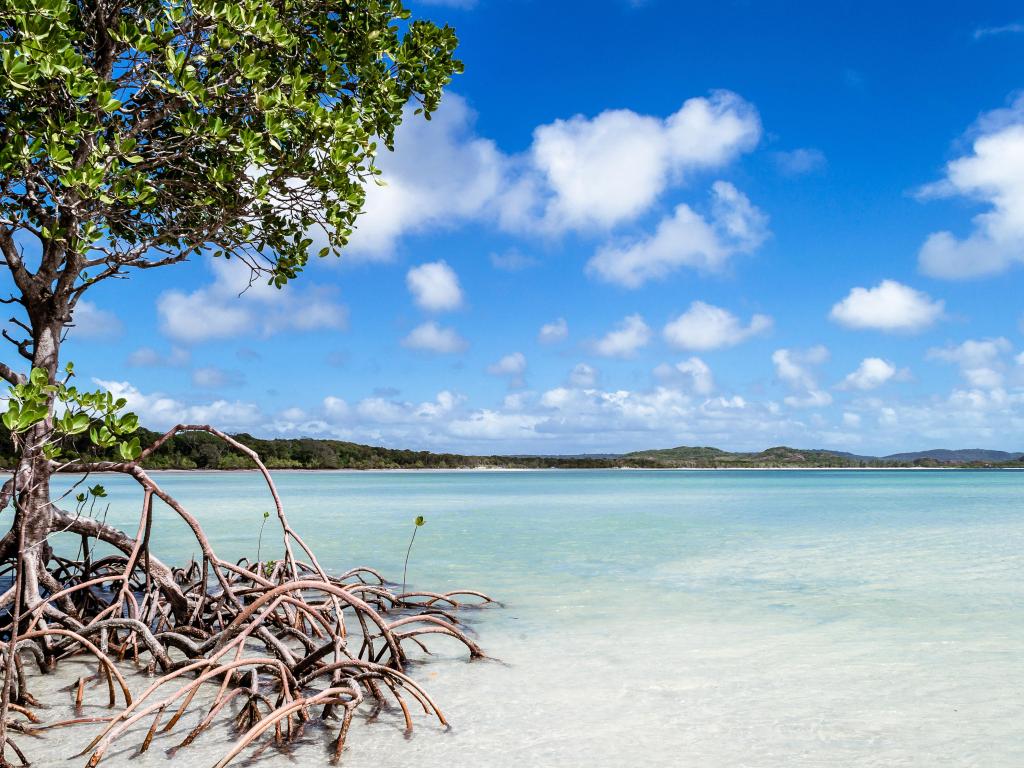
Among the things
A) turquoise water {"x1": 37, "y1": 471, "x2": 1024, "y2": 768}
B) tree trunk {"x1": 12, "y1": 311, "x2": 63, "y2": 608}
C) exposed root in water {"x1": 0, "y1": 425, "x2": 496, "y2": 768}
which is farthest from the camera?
tree trunk {"x1": 12, "y1": 311, "x2": 63, "y2": 608}

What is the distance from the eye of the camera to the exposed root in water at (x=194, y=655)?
11.4 ft

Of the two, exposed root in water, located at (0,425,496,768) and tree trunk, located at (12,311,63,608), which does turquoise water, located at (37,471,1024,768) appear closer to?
exposed root in water, located at (0,425,496,768)

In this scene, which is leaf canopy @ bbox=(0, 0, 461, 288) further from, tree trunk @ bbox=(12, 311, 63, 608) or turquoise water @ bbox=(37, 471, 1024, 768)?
turquoise water @ bbox=(37, 471, 1024, 768)

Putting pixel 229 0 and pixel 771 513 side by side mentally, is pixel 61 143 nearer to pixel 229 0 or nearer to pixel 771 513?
pixel 229 0

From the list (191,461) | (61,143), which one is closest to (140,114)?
(61,143)

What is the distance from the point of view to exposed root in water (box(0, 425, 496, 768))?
11.4ft

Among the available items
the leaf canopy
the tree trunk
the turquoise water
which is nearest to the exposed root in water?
the tree trunk

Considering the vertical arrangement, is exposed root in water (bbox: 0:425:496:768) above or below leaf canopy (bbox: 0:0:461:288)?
below

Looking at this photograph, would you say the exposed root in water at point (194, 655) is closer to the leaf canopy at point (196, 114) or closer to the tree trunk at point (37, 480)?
the tree trunk at point (37, 480)

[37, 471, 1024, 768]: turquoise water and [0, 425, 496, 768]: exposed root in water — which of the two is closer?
[0, 425, 496, 768]: exposed root in water

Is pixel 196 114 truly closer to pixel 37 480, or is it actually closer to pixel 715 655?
pixel 37 480

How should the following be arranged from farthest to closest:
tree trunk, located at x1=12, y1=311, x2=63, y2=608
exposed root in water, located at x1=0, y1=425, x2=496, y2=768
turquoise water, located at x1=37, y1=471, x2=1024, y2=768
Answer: tree trunk, located at x1=12, y1=311, x2=63, y2=608 → turquoise water, located at x1=37, y1=471, x2=1024, y2=768 → exposed root in water, located at x1=0, y1=425, x2=496, y2=768

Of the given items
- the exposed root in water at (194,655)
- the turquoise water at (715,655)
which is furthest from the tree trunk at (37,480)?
the turquoise water at (715,655)

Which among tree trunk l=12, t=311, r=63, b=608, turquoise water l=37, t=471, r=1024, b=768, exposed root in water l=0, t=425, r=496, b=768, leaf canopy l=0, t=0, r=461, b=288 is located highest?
leaf canopy l=0, t=0, r=461, b=288
